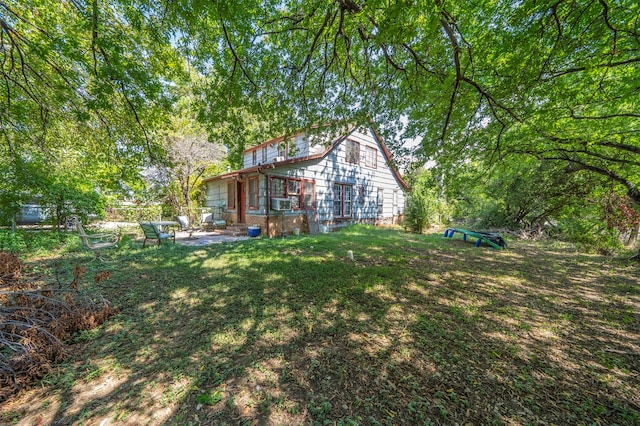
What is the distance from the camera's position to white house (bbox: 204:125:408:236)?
976 centimetres

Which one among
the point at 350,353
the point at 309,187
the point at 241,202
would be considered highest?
the point at 309,187

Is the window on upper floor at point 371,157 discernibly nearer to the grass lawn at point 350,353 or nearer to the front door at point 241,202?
Answer: the front door at point 241,202

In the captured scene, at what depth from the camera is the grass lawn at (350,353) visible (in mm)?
1730

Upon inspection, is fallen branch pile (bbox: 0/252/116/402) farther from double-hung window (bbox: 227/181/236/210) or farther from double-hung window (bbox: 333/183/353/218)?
double-hung window (bbox: 333/183/353/218)

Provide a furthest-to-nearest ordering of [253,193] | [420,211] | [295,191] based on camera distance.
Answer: [420,211] → [253,193] → [295,191]

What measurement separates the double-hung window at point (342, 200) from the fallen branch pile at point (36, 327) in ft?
32.7

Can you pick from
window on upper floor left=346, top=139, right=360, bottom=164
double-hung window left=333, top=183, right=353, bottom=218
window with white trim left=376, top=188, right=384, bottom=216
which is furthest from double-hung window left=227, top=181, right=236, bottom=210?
window with white trim left=376, top=188, right=384, bottom=216

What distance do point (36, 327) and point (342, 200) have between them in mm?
11206

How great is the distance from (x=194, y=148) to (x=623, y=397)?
15.8 m

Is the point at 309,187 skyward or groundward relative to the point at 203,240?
skyward

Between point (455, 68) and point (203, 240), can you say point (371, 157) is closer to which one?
point (455, 68)

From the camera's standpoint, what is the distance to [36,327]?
2.23 metres

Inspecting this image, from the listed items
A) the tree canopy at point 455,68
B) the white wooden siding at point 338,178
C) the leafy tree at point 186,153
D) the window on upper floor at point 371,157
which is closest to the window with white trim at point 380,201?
the white wooden siding at point 338,178

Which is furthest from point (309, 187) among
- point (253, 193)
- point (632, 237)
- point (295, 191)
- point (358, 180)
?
point (632, 237)
